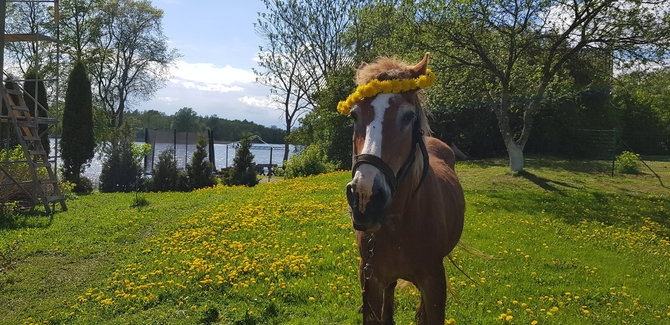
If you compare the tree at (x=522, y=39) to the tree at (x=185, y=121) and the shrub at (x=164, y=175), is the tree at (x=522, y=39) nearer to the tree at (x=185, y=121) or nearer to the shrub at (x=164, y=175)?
the shrub at (x=164, y=175)

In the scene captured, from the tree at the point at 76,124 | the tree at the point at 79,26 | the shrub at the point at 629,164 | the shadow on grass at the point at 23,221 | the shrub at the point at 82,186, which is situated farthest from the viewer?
the tree at the point at 79,26

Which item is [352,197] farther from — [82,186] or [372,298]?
[82,186]

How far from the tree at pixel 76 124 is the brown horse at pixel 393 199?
21949 mm

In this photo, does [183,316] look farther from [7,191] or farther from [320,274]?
[7,191]

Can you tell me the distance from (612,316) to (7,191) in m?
14.2

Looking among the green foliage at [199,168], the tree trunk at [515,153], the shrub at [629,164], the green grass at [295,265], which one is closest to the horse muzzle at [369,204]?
the green grass at [295,265]

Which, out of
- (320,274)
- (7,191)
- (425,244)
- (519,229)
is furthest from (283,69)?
(425,244)

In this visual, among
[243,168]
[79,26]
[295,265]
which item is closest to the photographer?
[295,265]

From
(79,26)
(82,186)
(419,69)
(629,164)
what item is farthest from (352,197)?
(79,26)

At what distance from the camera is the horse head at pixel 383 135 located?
2.04 meters

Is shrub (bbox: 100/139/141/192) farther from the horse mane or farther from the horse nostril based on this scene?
the horse nostril

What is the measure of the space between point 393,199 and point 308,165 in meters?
20.1

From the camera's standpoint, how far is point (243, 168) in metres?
21.6

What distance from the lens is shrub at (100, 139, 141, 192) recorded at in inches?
803
